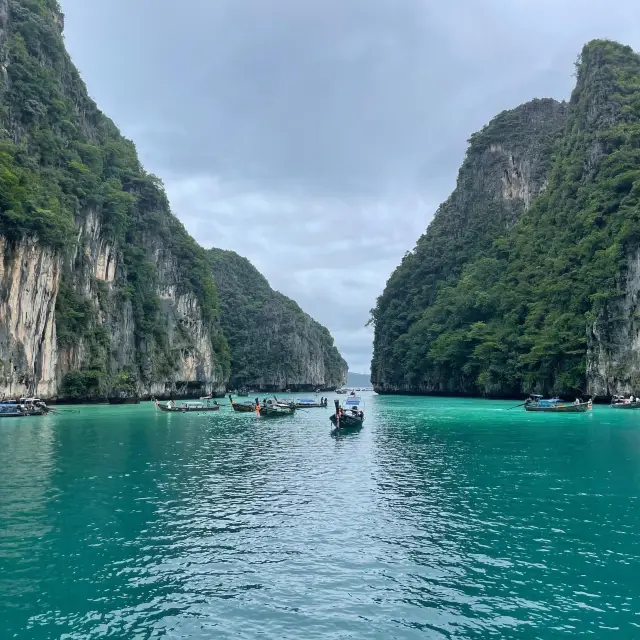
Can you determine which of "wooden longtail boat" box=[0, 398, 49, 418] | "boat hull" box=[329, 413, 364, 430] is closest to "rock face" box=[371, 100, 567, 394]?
"boat hull" box=[329, 413, 364, 430]

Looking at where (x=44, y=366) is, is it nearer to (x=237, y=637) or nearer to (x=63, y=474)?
(x=63, y=474)

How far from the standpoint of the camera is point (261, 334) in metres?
126

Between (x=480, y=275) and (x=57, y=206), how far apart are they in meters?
57.1

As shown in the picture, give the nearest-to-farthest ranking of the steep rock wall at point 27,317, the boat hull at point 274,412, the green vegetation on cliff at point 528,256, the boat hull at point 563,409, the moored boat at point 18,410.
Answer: the moored boat at point 18,410
the steep rock wall at point 27,317
the boat hull at point 563,409
the boat hull at point 274,412
the green vegetation on cliff at point 528,256

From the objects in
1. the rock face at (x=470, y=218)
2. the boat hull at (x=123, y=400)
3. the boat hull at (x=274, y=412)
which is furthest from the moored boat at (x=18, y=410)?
the rock face at (x=470, y=218)

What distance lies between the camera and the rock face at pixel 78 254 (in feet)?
142

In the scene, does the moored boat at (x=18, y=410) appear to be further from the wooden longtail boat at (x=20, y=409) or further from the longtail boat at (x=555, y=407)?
the longtail boat at (x=555, y=407)

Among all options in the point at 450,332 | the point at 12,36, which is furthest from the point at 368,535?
the point at 450,332

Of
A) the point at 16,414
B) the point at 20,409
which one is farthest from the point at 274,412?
the point at 16,414

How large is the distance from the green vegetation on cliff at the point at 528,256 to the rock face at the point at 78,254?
36.1m

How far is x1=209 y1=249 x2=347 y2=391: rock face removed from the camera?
121688mm

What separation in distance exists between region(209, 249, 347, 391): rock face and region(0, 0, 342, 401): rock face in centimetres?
3414

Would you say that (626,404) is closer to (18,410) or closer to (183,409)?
(183,409)

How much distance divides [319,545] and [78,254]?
170 ft
